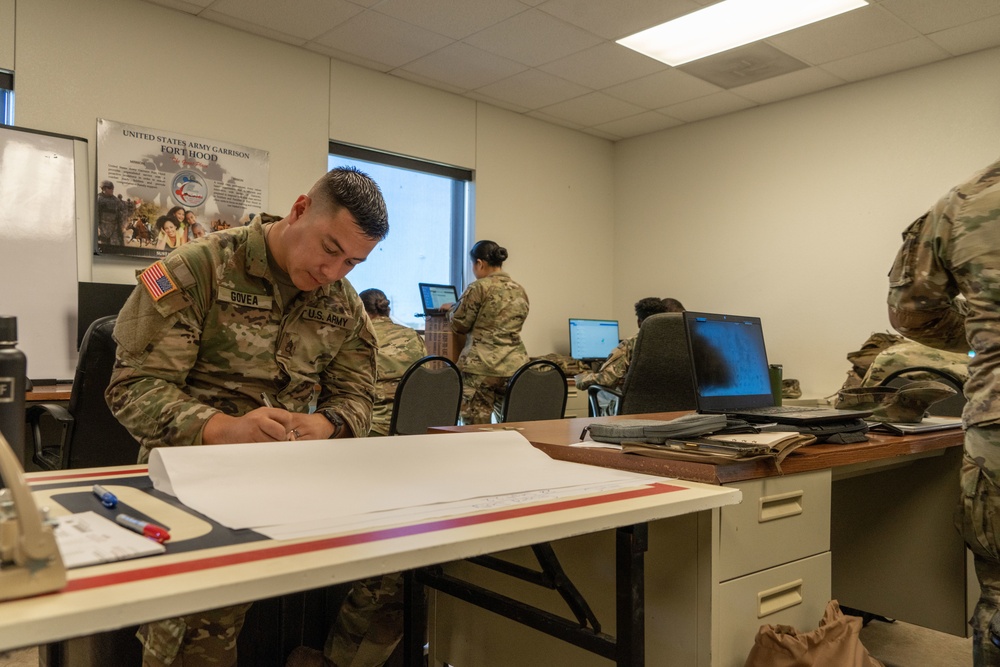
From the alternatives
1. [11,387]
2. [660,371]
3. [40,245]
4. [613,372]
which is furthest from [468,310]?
[11,387]

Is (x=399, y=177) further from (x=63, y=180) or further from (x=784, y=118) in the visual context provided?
(x=784, y=118)

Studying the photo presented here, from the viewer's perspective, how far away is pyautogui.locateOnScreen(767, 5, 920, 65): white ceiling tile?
3.79 m

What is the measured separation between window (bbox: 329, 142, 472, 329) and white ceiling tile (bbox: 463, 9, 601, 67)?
1.01 meters

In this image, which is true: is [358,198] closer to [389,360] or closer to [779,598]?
[779,598]

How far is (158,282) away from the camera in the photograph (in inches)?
53.6

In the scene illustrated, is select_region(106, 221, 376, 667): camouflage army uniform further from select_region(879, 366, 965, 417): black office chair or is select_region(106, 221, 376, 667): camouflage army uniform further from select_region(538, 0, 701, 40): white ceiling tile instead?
select_region(538, 0, 701, 40): white ceiling tile

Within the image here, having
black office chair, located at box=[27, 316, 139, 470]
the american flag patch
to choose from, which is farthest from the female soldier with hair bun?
the american flag patch

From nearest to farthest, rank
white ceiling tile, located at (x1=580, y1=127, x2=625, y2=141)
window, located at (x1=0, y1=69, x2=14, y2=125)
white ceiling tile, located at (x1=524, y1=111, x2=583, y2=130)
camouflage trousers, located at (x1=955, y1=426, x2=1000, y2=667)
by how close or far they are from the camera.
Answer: camouflage trousers, located at (x1=955, y1=426, x2=1000, y2=667), window, located at (x1=0, y1=69, x2=14, y2=125), white ceiling tile, located at (x1=524, y1=111, x2=583, y2=130), white ceiling tile, located at (x1=580, y1=127, x2=625, y2=141)

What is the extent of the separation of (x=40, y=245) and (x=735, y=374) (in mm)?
3038

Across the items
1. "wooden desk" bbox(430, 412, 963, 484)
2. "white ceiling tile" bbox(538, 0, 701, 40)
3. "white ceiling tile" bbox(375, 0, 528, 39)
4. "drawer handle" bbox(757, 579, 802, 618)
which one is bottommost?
"drawer handle" bbox(757, 579, 802, 618)

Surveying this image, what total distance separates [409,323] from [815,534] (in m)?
3.72

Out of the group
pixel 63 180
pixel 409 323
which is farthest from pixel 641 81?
pixel 63 180

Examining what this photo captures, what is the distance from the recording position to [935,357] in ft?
8.74

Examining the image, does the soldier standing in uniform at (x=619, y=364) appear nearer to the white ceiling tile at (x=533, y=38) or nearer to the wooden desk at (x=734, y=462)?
the white ceiling tile at (x=533, y=38)
